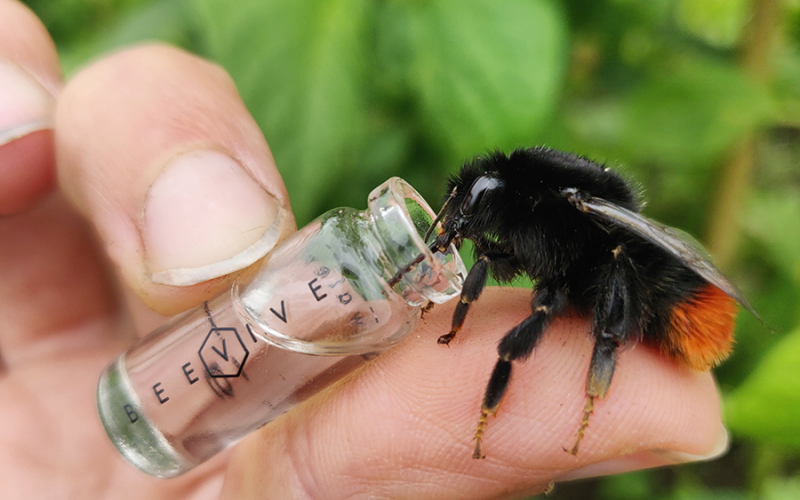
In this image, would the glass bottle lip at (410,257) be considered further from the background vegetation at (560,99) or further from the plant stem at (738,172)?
the plant stem at (738,172)

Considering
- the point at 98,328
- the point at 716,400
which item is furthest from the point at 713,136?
the point at 98,328

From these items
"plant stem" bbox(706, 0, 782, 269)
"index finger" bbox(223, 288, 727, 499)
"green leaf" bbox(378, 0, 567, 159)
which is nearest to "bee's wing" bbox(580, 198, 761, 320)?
"index finger" bbox(223, 288, 727, 499)

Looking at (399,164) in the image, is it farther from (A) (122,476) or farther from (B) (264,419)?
(A) (122,476)

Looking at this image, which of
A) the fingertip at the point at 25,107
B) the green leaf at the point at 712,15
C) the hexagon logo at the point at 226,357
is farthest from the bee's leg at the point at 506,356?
the green leaf at the point at 712,15

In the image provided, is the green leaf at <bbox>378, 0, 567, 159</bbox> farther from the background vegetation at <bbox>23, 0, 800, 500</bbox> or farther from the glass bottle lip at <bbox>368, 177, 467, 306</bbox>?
the glass bottle lip at <bbox>368, 177, 467, 306</bbox>

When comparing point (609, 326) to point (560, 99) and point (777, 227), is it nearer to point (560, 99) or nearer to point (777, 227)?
point (560, 99)

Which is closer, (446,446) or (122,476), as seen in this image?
(446,446)
